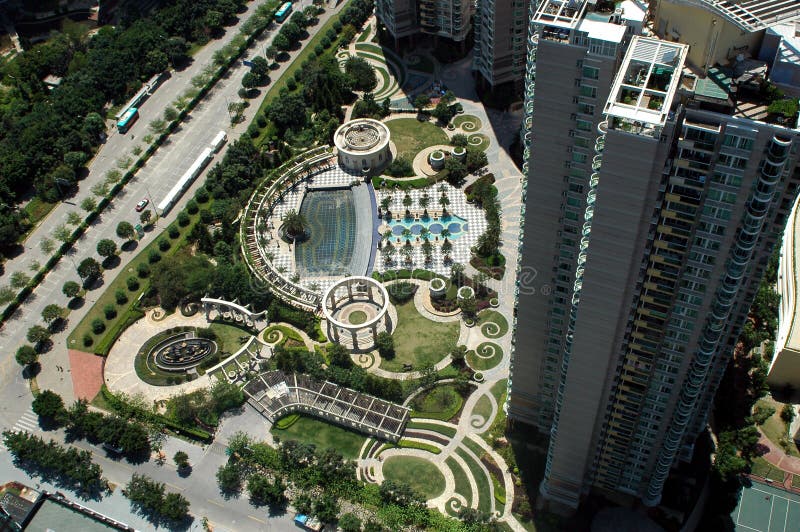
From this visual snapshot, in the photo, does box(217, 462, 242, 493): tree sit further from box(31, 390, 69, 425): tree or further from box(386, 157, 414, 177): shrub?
box(386, 157, 414, 177): shrub

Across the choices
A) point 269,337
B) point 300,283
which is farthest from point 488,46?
point 269,337

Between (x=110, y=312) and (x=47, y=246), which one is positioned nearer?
(x=110, y=312)

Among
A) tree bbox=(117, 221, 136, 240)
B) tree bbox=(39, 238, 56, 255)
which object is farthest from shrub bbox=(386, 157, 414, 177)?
tree bbox=(39, 238, 56, 255)

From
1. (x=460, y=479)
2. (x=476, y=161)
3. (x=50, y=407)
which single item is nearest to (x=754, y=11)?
(x=460, y=479)

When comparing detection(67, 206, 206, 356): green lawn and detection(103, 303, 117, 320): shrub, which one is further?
detection(103, 303, 117, 320): shrub

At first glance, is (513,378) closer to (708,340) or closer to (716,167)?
(708,340)

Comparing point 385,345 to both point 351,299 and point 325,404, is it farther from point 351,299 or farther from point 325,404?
point 325,404
